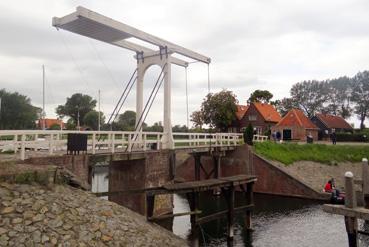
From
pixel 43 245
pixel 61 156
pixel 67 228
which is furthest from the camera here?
pixel 61 156

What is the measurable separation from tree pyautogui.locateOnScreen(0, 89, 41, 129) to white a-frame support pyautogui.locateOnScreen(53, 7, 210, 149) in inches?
1860

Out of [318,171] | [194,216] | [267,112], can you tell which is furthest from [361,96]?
[194,216]

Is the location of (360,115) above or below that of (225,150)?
above

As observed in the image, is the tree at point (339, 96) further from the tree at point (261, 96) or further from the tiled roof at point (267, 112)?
the tiled roof at point (267, 112)

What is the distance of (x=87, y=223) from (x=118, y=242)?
0.98 metres

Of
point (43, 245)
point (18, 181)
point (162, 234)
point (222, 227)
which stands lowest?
point (222, 227)

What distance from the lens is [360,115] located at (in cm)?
6488

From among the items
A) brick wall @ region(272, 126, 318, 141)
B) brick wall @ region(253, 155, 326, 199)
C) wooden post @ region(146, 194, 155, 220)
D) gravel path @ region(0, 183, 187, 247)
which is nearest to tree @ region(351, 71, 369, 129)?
brick wall @ region(272, 126, 318, 141)

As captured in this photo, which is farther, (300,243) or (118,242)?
(300,243)

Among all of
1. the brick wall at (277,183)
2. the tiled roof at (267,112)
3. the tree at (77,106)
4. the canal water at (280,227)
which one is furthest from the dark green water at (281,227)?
the tree at (77,106)

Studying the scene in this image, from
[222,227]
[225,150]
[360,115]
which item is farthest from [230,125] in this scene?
[360,115]

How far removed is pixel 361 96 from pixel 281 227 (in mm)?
58117

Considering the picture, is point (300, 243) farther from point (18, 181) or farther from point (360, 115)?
point (360, 115)

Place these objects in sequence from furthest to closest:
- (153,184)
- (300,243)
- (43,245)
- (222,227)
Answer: (222,227) → (153,184) → (300,243) → (43,245)
